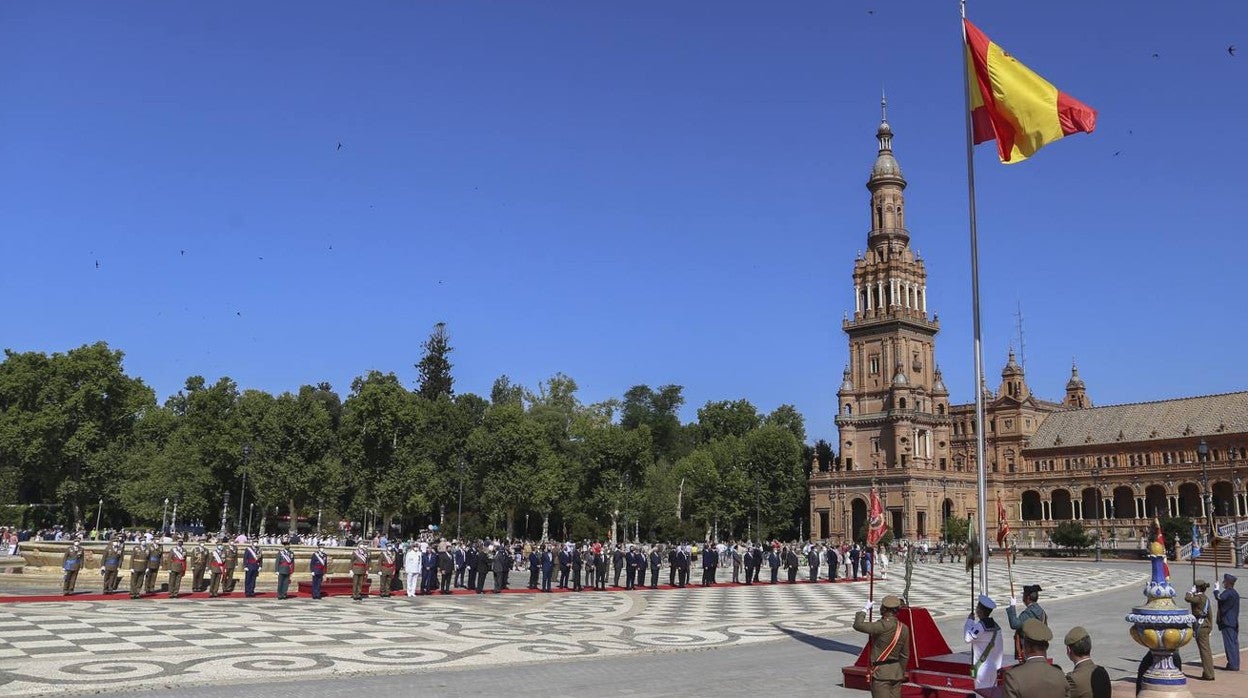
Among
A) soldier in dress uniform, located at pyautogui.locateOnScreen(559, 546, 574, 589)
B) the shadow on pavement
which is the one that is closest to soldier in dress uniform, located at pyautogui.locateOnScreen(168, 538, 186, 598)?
soldier in dress uniform, located at pyautogui.locateOnScreen(559, 546, 574, 589)

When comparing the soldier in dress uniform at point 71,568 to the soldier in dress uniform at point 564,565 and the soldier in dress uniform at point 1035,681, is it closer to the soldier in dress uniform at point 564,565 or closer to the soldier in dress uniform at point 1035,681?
the soldier in dress uniform at point 564,565

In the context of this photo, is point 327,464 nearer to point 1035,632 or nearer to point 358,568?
point 358,568

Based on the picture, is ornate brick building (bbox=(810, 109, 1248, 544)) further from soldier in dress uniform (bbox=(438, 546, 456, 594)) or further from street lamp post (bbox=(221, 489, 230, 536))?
soldier in dress uniform (bbox=(438, 546, 456, 594))

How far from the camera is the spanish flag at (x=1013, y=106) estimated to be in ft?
50.2

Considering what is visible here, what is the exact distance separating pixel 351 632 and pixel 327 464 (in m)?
51.5

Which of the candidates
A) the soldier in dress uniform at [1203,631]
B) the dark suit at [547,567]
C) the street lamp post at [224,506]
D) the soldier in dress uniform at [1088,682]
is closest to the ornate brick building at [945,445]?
the street lamp post at [224,506]

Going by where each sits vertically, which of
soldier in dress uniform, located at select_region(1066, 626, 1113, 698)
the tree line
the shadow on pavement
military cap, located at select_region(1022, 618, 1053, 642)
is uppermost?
the tree line

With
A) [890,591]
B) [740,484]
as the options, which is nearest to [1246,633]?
[890,591]

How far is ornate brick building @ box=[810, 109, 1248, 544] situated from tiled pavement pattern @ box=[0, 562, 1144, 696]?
62623 millimetres

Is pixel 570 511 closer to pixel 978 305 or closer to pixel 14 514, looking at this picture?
pixel 14 514

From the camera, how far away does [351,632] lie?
18.6m

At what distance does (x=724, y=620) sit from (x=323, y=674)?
11.7 metres

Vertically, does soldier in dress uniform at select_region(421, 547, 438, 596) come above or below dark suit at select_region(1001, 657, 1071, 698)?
below

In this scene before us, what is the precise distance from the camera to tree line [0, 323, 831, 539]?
2677 inches
